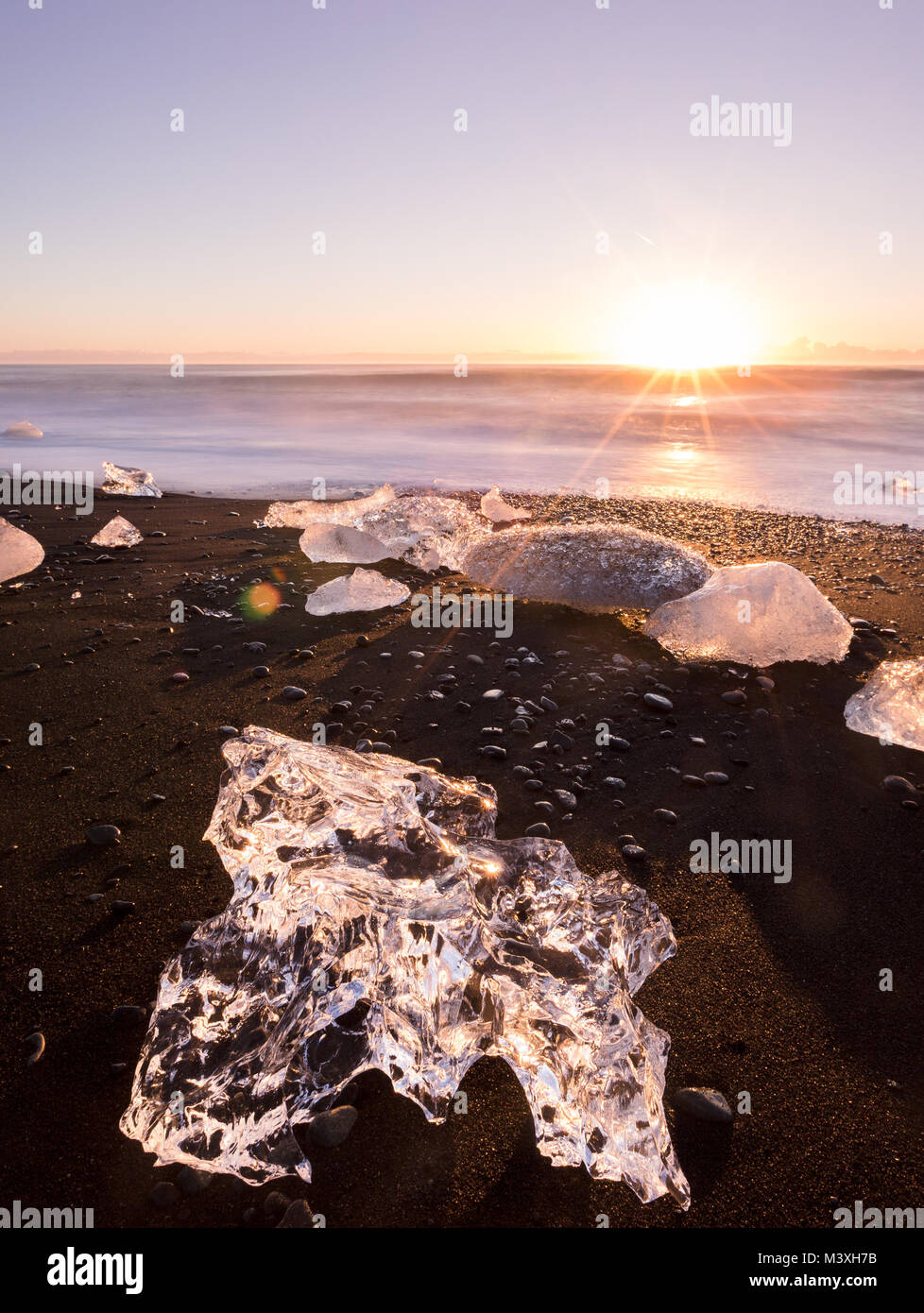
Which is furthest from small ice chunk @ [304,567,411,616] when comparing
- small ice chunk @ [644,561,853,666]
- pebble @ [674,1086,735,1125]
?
pebble @ [674,1086,735,1125]

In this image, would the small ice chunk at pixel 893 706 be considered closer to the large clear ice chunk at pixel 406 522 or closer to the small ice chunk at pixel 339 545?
the large clear ice chunk at pixel 406 522

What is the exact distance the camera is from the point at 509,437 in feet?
70.2

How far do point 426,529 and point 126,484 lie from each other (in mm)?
5500

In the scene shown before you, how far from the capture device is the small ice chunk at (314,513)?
28.5ft

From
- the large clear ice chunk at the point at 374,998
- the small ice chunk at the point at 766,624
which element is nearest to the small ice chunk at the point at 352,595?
the small ice chunk at the point at 766,624

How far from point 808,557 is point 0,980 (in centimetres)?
767

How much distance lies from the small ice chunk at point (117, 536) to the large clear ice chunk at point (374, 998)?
589 centimetres

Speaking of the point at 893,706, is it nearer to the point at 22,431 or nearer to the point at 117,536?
the point at 117,536

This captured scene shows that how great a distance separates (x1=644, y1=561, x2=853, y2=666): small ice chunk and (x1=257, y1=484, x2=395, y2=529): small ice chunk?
180 inches

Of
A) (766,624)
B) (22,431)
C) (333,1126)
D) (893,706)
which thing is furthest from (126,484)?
(22,431)

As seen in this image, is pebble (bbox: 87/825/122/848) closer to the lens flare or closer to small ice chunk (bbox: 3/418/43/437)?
the lens flare

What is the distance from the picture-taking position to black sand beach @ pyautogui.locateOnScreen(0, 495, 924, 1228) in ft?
6.41

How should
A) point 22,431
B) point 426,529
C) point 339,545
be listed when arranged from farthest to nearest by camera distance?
point 22,431 → point 426,529 → point 339,545
